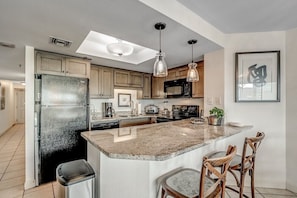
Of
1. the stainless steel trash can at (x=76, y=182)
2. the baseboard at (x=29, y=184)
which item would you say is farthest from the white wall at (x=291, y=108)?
the baseboard at (x=29, y=184)

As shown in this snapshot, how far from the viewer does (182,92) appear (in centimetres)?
375

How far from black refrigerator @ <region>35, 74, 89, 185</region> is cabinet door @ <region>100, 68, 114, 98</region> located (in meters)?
0.79

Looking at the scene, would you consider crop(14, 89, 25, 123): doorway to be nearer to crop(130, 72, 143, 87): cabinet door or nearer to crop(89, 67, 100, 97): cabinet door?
crop(89, 67, 100, 97): cabinet door

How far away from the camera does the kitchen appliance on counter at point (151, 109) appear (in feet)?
15.9

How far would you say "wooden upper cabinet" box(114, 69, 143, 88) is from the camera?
399 cm

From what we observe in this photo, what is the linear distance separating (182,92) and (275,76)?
1.76 meters

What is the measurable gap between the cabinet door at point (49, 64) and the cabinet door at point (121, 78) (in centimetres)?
138

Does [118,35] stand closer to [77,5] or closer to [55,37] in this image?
[77,5]

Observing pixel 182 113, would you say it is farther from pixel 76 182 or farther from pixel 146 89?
pixel 76 182

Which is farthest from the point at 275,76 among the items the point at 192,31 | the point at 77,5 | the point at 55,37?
the point at 55,37

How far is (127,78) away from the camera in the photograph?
419 cm

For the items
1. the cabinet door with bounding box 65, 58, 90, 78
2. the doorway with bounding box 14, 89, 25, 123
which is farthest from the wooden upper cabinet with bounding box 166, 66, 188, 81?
the doorway with bounding box 14, 89, 25, 123

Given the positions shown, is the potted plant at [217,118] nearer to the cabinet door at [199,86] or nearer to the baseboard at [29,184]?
the cabinet door at [199,86]

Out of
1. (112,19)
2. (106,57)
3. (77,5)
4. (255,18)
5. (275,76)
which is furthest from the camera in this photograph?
(106,57)
